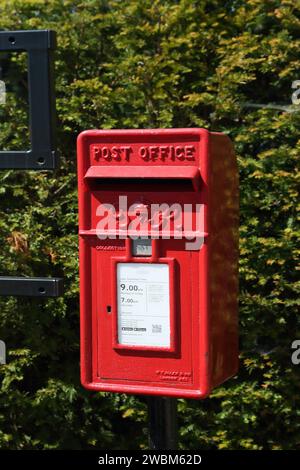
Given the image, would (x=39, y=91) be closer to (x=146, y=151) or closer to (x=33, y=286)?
(x=146, y=151)

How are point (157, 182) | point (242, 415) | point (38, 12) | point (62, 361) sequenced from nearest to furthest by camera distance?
point (157, 182) < point (242, 415) < point (62, 361) < point (38, 12)

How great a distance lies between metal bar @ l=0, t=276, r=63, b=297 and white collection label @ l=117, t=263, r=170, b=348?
225mm

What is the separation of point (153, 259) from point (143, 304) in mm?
166

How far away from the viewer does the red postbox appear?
2.96m

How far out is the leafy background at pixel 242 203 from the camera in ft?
12.7

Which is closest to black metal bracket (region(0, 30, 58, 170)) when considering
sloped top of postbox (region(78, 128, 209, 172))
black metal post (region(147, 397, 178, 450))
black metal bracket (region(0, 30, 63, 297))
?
black metal bracket (region(0, 30, 63, 297))

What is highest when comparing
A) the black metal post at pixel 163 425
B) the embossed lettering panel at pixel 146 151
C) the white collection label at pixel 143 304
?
the embossed lettering panel at pixel 146 151

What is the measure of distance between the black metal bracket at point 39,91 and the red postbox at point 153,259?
0.54 ft

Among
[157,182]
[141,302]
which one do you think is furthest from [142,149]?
[141,302]

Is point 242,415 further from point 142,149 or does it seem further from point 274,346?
point 142,149

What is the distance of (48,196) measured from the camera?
13.9ft

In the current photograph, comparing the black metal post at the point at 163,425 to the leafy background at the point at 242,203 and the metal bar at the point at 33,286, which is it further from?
the leafy background at the point at 242,203

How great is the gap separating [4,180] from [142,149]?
4.78ft

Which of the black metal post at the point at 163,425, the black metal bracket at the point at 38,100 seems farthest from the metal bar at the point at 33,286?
the black metal post at the point at 163,425
